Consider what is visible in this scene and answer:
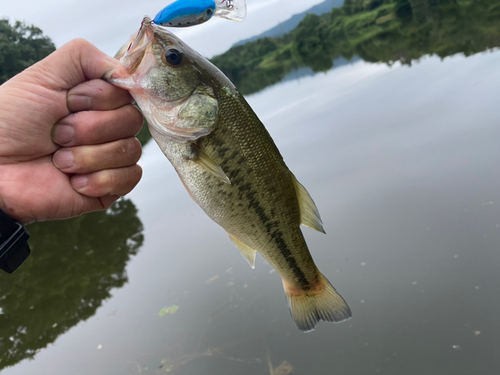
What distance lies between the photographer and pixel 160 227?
9.11 m

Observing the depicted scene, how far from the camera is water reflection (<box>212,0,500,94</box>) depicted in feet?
55.7

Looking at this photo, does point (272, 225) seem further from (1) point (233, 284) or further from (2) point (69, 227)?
(2) point (69, 227)

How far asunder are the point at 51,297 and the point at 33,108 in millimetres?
→ 7670

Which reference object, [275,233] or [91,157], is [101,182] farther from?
[275,233]

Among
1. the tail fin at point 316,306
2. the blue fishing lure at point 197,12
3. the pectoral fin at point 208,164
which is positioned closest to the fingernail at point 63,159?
the pectoral fin at point 208,164

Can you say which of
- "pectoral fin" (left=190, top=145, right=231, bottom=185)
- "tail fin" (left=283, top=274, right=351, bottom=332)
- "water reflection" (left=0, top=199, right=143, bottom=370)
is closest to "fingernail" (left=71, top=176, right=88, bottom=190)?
"pectoral fin" (left=190, top=145, right=231, bottom=185)

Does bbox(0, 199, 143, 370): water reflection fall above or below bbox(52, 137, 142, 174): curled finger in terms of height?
below

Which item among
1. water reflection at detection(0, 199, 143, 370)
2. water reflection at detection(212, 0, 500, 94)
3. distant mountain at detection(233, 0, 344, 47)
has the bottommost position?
water reflection at detection(0, 199, 143, 370)

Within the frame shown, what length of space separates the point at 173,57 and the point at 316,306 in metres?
1.84

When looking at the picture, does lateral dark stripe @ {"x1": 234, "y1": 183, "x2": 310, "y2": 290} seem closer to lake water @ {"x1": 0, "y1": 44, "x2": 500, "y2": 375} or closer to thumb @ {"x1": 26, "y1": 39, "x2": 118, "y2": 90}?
thumb @ {"x1": 26, "y1": 39, "x2": 118, "y2": 90}

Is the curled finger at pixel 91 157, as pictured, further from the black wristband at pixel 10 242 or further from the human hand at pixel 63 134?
the black wristband at pixel 10 242

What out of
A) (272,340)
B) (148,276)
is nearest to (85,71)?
(272,340)

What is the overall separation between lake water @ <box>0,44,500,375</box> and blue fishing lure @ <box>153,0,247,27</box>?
3743 mm

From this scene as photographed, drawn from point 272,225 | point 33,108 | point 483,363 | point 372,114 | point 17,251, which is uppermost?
point 33,108
